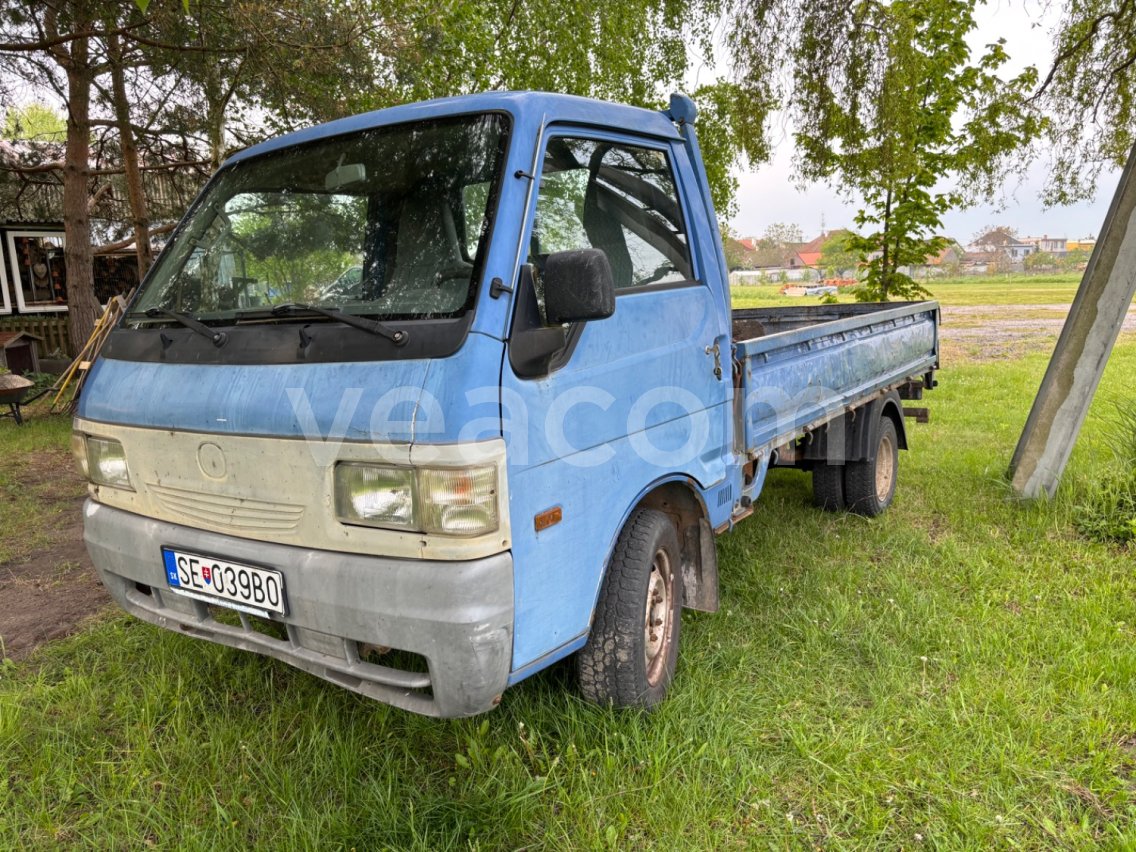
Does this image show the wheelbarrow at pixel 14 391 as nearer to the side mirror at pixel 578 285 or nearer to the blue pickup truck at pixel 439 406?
the blue pickup truck at pixel 439 406

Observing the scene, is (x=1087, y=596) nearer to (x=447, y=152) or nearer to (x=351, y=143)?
(x=447, y=152)

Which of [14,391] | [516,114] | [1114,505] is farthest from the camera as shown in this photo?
[14,391]

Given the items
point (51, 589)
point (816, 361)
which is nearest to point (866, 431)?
point (816, 361)

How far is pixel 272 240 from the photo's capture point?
287 centimetres

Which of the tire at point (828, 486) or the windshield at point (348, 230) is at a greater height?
the windshield at point (348, 230)

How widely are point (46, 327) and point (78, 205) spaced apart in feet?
20.5

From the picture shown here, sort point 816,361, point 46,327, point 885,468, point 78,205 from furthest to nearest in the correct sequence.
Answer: point 46,327
point 78,205
point 885,468
point 816,361

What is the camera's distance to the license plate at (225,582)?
230cm

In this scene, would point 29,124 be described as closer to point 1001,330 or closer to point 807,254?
point 1001,330

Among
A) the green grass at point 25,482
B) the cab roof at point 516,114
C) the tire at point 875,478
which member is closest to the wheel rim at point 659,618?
the cab roof at point 516,114

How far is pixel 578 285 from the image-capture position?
218cm

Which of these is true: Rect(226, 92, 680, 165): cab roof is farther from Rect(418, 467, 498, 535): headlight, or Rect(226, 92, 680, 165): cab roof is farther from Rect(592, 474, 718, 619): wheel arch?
Rect(592, 474, 718, 619): wheel arch

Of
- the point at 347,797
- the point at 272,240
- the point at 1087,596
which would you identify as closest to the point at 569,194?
the point at 272,240

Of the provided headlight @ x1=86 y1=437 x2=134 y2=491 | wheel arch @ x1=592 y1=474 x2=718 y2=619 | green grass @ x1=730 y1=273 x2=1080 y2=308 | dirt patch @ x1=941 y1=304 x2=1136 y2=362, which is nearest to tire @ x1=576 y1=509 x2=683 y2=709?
wheel arch @ x1=592 y1=474 x2=718 y2=619
